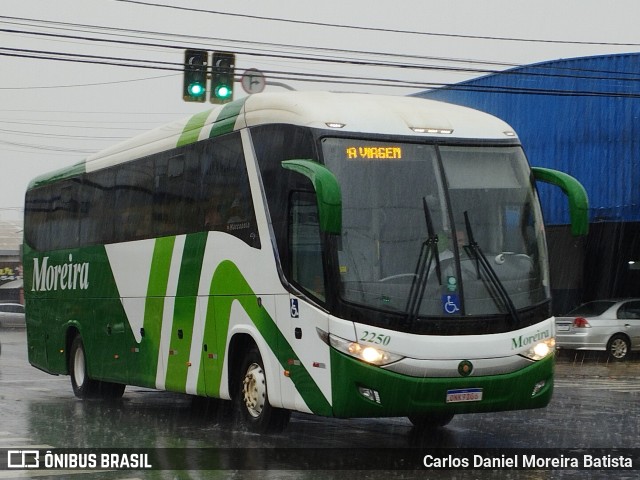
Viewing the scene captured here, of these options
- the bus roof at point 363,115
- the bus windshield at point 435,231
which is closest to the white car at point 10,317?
the bus roof at point 363,115

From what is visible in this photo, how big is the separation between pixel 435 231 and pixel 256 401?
2.95m

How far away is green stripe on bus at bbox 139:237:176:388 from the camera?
49.1 ft

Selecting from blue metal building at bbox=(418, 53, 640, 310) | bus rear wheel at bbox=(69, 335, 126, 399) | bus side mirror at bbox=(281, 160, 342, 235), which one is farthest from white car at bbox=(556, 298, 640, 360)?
bus side mirror at bbox=(281, 160, 342, 235)

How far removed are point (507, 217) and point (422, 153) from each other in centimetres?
105

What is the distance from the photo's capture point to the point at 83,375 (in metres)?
18.2

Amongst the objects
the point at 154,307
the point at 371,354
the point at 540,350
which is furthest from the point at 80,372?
the point at 540,350

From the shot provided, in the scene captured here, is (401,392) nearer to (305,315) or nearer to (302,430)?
(305,315)

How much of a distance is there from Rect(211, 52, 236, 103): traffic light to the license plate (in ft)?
44.4

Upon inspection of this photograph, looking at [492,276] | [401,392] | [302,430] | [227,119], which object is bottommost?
[302,430]

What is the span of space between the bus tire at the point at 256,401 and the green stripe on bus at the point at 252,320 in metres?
0.42

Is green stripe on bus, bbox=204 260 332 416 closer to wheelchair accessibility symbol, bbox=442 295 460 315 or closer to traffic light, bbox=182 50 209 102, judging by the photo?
wheelchair accessibility symbol, bbox=442 295 460 315

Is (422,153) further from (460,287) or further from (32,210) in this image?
(32,210)

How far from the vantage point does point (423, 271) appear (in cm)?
1090

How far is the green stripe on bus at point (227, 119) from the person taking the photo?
524 inches
